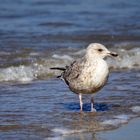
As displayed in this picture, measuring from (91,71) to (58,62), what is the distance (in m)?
3.56

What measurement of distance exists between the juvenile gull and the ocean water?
0.35 m

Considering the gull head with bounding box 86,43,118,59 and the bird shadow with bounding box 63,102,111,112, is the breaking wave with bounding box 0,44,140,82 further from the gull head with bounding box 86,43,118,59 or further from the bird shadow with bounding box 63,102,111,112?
the gull head with bounding box 86,43,118,59

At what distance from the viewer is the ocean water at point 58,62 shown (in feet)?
28.2

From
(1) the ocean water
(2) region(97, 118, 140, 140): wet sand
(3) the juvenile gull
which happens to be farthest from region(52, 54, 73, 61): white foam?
(2) region(97, 118, 140, 140): wet sand

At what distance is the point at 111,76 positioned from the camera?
1151cm

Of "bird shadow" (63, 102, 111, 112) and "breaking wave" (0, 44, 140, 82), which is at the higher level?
"breaking wave" (0, 44, 140, 82)

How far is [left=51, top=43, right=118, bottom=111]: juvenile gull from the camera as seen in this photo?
8.82m

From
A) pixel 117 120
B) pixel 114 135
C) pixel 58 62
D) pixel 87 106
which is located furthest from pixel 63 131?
pixel 58 62

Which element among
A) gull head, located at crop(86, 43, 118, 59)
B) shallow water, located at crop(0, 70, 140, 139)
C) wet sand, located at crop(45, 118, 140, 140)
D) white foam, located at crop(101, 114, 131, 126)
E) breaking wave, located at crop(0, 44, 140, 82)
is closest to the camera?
wet sand, located at crop(45, 118, 140, 140)

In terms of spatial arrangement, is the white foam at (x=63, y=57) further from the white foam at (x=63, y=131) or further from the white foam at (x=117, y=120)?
the white foam at (x=63, y=131)

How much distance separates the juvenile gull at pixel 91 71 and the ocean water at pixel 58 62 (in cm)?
35

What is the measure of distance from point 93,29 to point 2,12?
3.62m

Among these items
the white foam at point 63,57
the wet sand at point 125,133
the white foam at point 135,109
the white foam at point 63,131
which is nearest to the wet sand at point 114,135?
the wet sand at point 125,133

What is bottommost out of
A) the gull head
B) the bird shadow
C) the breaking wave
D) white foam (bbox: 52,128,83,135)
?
the bird shadow
